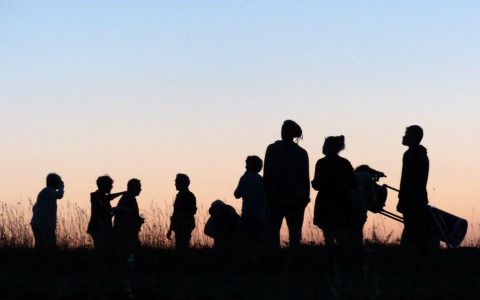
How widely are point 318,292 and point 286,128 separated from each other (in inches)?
178

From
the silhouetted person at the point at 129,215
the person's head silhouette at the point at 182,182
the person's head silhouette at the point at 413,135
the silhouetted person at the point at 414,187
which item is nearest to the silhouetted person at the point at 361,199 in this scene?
the silhouetted person at the point at 414,187

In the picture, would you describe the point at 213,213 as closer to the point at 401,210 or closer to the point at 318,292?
the point at 401,210

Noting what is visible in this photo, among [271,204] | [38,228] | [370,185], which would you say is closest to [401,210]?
[370,185]

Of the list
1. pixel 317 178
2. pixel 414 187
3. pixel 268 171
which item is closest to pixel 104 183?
pixel 268 171

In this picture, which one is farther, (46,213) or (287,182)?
(46,213)

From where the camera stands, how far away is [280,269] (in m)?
9.17

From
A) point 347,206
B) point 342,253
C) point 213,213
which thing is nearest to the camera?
point 342,253

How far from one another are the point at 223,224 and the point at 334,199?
93.2 inches

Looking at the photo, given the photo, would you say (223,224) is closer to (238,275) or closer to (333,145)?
(333,145)

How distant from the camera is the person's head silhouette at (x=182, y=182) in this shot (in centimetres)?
1405

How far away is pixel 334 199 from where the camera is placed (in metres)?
11.4

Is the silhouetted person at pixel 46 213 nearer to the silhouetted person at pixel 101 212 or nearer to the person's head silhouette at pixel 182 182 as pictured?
the silhouetted person at pixel 101 212

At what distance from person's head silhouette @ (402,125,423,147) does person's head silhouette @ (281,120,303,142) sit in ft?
4.13

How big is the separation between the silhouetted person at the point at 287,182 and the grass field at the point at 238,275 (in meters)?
1.06
